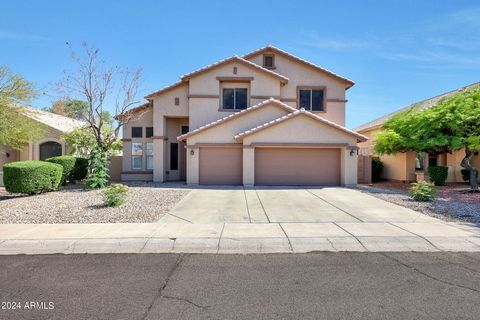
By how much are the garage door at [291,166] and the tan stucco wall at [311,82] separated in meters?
4.30

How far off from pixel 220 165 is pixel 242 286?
14245 mm

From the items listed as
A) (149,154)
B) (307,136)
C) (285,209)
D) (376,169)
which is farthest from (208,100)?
(376,169)

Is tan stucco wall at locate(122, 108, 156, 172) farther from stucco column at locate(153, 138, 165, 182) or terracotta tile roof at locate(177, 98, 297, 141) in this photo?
terracotta tile roof at locate(177, 98, 297, 141)

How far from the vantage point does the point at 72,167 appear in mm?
18562

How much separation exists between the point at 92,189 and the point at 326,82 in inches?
637

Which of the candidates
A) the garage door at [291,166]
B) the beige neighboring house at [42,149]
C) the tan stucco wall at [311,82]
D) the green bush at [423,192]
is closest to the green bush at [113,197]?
the garage door at [291,166]

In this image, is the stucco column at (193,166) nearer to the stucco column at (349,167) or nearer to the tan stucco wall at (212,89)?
the tan stucco wall at (212,89)

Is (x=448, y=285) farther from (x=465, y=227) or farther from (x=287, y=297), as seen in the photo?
(x=465, y=227)

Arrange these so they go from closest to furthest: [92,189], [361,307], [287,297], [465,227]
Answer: [361,307], [287,297], [465,227], [92,189]

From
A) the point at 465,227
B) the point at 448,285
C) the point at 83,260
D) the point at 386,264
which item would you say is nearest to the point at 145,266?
the point at 83,260

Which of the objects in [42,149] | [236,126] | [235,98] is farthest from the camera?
[42,149]

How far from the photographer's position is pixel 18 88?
16688 mm

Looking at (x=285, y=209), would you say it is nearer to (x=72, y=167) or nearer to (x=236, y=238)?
(x=236, y=238)

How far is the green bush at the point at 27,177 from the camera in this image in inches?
527
